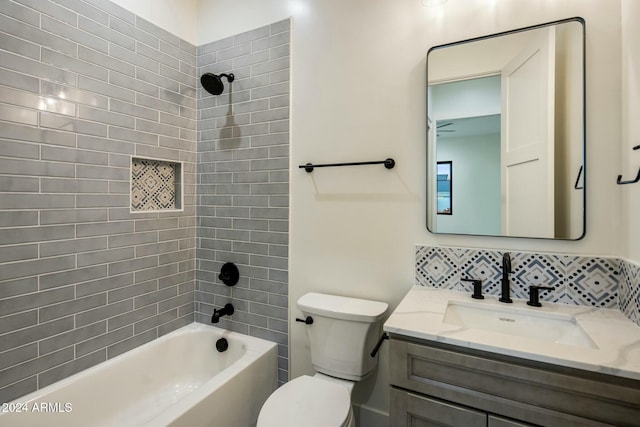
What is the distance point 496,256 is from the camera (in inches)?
54.5

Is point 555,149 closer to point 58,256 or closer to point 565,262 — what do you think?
point 565,262

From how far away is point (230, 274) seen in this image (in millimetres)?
2045

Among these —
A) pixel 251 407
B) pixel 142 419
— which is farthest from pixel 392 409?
pixel 142 419

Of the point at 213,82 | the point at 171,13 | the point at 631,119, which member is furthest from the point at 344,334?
the point at 171,13

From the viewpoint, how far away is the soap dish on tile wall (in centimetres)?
189

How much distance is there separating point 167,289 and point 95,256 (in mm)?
516

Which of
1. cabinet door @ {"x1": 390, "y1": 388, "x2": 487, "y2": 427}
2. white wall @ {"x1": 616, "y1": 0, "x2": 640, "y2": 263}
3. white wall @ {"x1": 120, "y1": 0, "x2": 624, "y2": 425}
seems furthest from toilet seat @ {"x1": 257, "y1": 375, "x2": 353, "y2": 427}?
white wall @ {"x1": 616, "y1": 0, "x2": 640, "y2": 263}

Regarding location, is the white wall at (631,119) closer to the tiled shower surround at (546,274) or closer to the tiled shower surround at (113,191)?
the tiled shower surround at (546,274)

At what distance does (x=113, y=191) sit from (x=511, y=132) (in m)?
2.12

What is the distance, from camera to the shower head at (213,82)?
6.40 ft

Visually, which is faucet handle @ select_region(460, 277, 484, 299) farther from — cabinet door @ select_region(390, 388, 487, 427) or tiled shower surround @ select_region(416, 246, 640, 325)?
cabinet door @ select_region(390, 388, 487, 427)

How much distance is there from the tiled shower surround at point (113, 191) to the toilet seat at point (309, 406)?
0.54 meters

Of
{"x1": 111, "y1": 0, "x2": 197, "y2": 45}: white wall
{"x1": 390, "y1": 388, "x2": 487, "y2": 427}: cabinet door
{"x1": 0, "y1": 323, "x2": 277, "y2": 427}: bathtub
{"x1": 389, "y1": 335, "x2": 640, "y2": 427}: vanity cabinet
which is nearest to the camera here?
{"x1": 389, "y1": 335, "x2": 640, "y2": 427}: vanity cabinet

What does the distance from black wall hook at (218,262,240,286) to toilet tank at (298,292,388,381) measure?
646 millimetres
